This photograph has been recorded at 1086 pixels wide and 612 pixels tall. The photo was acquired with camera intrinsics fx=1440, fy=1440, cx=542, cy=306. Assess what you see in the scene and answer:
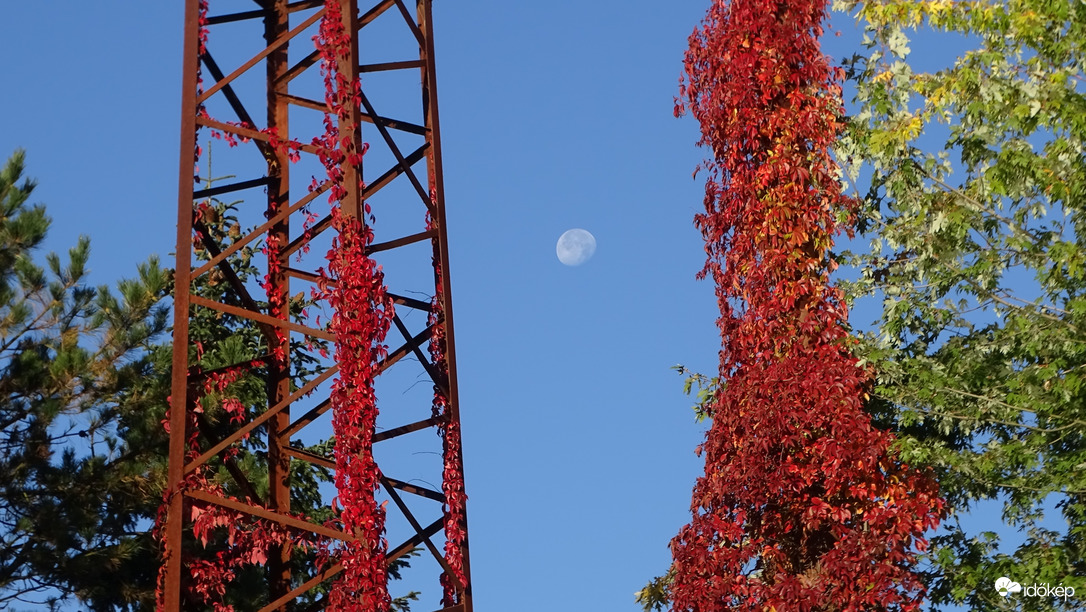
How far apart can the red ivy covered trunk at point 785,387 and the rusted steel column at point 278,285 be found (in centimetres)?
274

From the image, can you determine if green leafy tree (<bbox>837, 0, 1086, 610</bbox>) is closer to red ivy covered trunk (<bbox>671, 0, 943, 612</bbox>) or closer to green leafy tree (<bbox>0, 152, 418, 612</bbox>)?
red ivy covered trunk (<bbox>671, 0, 943, 612</bbox>)

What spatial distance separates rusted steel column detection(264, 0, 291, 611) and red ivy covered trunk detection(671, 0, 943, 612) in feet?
9.00

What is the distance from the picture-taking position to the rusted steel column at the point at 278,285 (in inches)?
365

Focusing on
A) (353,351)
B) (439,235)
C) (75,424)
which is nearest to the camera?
(353,351)

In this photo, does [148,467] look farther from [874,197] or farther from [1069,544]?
[1069,544]

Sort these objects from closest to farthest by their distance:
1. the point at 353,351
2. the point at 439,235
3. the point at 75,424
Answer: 1. the point at 353,351
2. the point at 439,235
3. the point at 75,424

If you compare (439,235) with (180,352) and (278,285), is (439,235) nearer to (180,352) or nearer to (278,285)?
(278,285)

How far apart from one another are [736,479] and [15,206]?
373 inches

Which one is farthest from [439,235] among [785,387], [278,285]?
[785,387]

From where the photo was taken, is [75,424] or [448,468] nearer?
[448,468]

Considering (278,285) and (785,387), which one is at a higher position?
(278,285)

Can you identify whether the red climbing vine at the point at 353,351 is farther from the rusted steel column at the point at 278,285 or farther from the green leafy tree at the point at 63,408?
the green leafy tree at the point at 63,408

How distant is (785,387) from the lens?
9.76 metres

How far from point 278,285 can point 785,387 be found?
11.5ft
